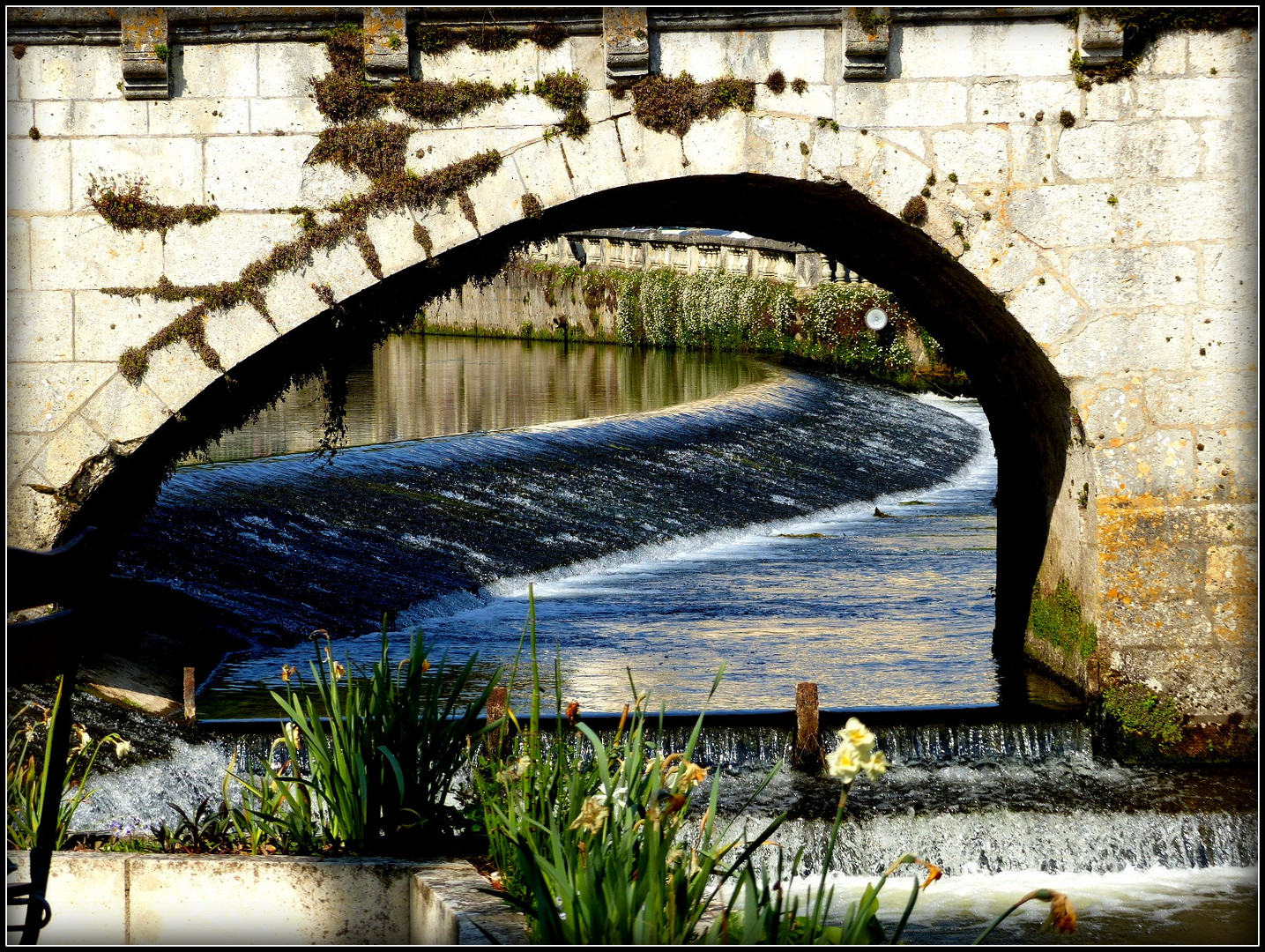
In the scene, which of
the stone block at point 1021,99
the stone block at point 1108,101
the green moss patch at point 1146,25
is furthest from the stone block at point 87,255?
the green moss patch at point 1146,25

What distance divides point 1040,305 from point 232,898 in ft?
12.2

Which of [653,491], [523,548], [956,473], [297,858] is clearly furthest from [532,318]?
[297,858]

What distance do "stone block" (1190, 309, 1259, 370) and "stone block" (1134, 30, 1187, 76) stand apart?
3.05ft

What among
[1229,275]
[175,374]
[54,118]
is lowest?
[175,374]

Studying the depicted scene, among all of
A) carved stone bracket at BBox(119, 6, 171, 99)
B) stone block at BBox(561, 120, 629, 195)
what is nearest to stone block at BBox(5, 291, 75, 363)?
carved stone bracket at BBox(119, 6, 171, 99)

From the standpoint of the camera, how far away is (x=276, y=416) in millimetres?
15312

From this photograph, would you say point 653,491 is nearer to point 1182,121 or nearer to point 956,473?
point 956,473

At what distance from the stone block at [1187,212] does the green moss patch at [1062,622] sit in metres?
1.58

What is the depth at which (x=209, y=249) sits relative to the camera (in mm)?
5164

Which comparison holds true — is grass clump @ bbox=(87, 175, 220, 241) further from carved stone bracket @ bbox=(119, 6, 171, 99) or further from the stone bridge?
carved stone bracket @ bbox=(119, 6, 171, 99)

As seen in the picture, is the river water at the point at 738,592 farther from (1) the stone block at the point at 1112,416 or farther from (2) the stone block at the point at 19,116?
(2) the stone block at the point at 19,116

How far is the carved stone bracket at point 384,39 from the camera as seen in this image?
5113 mm

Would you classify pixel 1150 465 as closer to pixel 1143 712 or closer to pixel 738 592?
pixel 1143 712

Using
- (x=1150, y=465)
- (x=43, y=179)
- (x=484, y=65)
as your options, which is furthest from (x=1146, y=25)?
(x=43, y=179)
